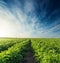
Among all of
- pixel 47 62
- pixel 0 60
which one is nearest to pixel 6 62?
pixel 0 60

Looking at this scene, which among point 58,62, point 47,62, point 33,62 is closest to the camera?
point 58,62

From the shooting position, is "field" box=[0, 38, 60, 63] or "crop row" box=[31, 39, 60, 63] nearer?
"crop row" box=[31, 39, 60, 63]

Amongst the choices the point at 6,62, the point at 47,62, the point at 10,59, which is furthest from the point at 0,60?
the point at 47,62

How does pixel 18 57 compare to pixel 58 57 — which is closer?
pixel 58 57

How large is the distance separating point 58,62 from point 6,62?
340 cm

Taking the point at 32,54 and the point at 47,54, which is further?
the point at 32,54

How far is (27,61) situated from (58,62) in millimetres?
7649

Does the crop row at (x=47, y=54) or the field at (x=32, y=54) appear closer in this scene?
the crop row at (x=47, y=54)

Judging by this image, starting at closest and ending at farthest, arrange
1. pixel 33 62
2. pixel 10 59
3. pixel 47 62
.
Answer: pixel 47 62 → pixel 10 59 → pixel 33 62

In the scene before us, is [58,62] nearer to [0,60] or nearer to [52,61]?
[52,61]

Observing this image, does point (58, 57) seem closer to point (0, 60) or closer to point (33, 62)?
point (0, 60)

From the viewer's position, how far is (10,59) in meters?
12.3

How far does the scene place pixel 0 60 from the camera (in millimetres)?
10836

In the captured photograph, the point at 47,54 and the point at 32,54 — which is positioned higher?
the point at 47,54
